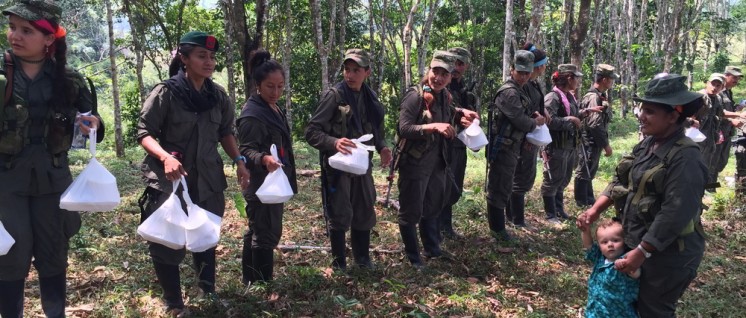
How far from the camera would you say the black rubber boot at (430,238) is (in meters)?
5.32

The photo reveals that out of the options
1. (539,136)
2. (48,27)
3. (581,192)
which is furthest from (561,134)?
(48,27)

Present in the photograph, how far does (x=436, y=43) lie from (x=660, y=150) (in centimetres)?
1915

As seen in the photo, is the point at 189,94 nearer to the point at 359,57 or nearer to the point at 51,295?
the point at 359,57

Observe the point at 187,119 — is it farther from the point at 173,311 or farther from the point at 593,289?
the point at 593,289

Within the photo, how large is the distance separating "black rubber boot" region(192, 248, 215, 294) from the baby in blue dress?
8.72 ft

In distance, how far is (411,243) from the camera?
503cm

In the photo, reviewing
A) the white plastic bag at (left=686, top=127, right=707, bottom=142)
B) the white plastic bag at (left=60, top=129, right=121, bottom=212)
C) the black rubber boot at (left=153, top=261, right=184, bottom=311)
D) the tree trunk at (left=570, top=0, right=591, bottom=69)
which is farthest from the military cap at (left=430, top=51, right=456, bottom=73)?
the tree trunk at (left=570, top=0, right=591, bottom=69)

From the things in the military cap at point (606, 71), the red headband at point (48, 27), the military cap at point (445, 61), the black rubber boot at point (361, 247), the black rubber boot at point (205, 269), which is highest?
the red headband at point (48, 27)

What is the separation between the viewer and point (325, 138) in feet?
14.0

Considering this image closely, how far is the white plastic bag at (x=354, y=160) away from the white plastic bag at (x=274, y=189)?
478 millimetres

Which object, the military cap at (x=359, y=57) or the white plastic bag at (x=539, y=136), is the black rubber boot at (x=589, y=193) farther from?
the military cap at (x=359, y=57)

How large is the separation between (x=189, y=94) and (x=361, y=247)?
2.09 meters

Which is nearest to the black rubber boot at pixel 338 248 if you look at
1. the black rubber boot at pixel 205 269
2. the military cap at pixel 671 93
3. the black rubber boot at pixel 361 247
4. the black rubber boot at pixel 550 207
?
the black rubber boot at pixel 361 247

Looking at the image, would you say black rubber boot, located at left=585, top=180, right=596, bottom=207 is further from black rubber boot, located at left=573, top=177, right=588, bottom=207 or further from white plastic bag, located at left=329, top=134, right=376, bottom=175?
white plastic bag, located at left=329, top=134, right=376, bottom=175
